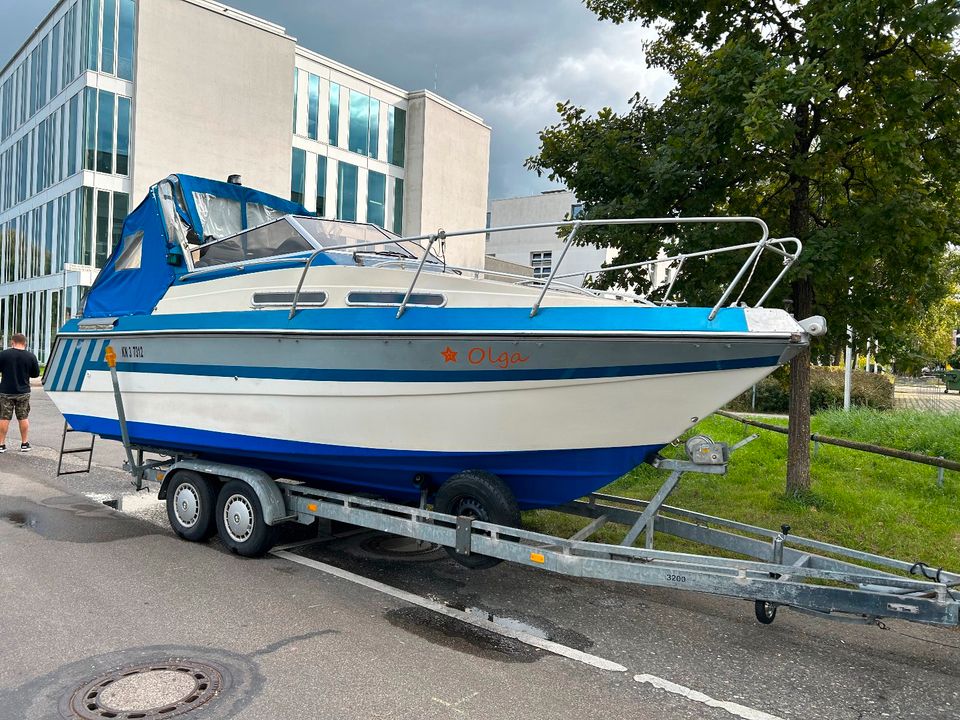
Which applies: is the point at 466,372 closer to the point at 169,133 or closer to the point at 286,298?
the point at 286,298

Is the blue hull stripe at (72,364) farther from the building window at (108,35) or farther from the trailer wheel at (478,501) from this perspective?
the building window at (108,35)

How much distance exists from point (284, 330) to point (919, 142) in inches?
197

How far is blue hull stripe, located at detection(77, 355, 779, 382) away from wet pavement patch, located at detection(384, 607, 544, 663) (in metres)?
1.44

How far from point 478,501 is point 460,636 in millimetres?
842

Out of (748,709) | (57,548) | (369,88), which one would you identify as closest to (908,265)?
(748,709)

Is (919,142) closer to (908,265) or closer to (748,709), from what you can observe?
(908,265)

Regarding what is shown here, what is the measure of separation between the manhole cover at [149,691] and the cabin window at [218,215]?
389 centimetres

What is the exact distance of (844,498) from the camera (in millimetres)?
7098

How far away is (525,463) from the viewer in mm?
4609

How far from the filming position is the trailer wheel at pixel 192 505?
586 centimetres

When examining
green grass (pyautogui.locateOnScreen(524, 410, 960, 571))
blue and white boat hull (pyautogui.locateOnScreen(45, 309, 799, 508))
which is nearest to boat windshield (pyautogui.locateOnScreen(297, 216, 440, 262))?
blue and white boat hull (pyautogui.locateOnScreen(45, 309, 799, 508))

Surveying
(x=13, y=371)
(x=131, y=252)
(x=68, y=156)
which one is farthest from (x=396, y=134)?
(x=131, y=252)

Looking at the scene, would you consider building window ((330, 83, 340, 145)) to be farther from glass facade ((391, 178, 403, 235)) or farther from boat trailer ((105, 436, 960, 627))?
boat trailer ((105, 436, 960, 627))

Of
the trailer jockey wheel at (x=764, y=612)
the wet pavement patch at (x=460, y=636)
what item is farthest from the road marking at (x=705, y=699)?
the trailer jockey wheel at (x=764, y=612)
